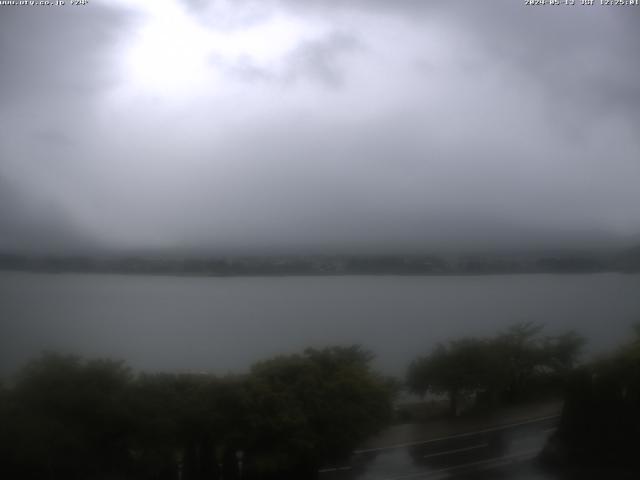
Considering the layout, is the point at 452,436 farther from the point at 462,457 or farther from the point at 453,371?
the point at 453,371

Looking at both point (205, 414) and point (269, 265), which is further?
point (269, 265)

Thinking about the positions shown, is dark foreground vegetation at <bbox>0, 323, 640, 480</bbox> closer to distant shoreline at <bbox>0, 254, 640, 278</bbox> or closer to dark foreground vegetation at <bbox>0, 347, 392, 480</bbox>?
dark foreground vegetation at <bbox>0, 347, 392, 480</bbox>

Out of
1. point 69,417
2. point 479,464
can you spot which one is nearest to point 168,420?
point 69,417

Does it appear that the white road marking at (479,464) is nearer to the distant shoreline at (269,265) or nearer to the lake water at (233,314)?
the lake water at (233,314)

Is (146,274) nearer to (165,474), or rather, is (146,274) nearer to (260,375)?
(260,375)

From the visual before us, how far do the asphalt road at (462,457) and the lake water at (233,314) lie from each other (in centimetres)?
41

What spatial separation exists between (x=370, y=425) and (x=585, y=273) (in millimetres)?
1278

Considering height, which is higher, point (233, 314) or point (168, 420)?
point (233, 314)

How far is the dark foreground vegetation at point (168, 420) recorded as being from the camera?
238 cm

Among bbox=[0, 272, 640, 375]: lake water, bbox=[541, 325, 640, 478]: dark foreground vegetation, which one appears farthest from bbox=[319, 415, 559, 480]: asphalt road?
bbox=[0, 272, 640, 375]: lake water

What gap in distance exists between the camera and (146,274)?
8.36 ft

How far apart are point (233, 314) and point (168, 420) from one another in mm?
509

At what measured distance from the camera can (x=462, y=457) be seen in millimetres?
2684

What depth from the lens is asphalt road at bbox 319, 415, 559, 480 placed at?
2.60 m
